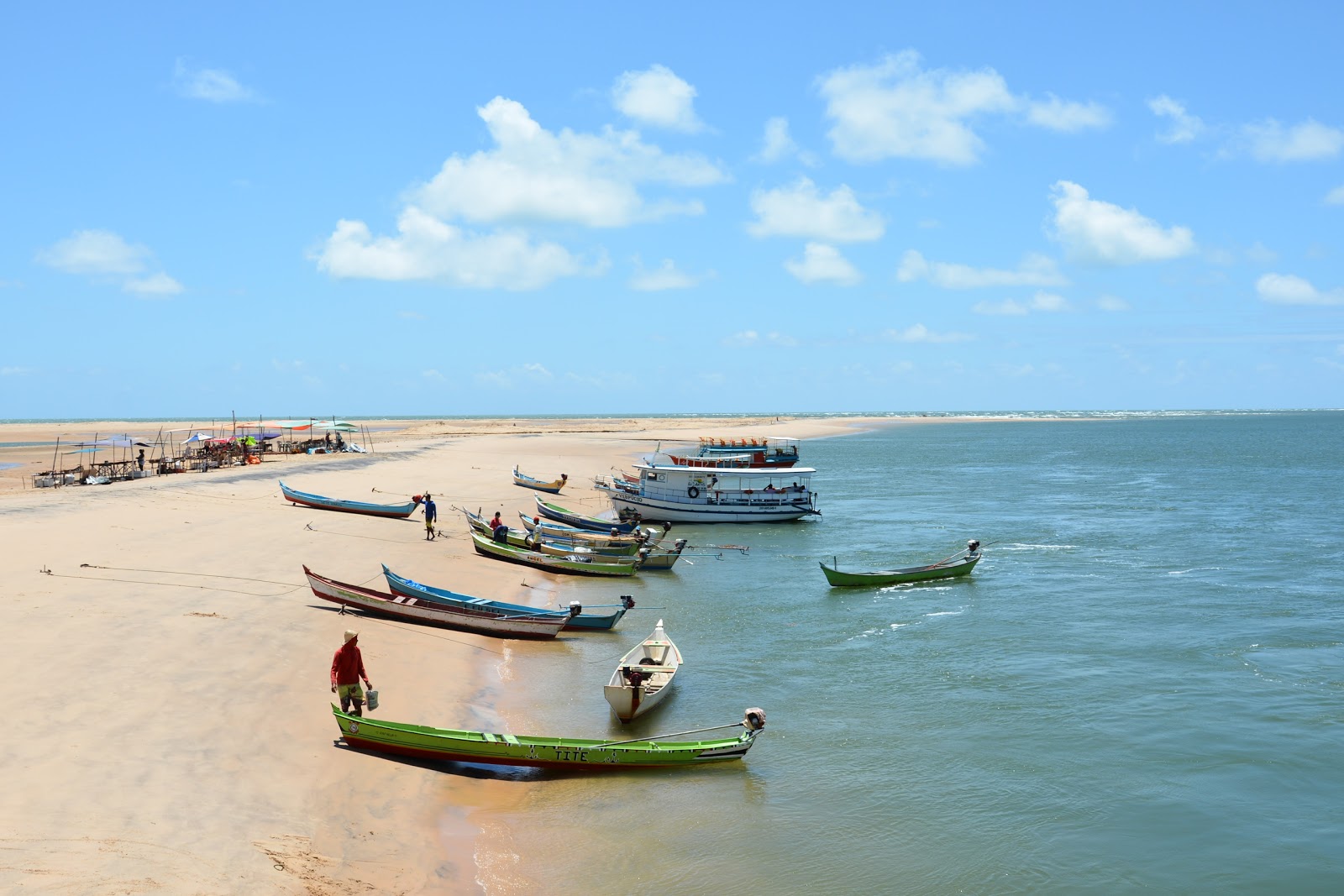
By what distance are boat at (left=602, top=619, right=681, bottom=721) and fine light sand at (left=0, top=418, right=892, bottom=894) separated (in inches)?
95.6

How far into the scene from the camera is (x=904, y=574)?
3219 centimetres

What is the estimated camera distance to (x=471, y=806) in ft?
44.1

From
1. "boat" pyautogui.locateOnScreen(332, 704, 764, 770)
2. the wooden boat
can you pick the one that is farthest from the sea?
the wooden boat

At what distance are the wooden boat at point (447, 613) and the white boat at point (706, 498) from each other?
983 inches

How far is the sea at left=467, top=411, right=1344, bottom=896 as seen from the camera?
12750 millimetres

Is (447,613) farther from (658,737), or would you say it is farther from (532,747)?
(532,747)

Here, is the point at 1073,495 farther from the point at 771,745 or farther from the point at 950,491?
the point at 771,745

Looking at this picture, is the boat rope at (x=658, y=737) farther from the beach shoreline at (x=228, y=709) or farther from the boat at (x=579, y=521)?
the boat at (x=579, y=521)

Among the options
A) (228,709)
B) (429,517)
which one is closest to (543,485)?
(429,517)

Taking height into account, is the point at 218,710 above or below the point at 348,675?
below

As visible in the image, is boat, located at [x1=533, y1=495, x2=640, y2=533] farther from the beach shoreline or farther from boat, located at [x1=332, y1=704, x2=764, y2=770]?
boat, located at [x1=332, y1=704, x2=764, y2=770]

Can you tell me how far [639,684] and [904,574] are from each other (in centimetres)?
1705

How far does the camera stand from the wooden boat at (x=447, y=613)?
72.6ft

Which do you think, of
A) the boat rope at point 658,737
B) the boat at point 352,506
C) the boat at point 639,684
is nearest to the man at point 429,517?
the boat at point 352,506
